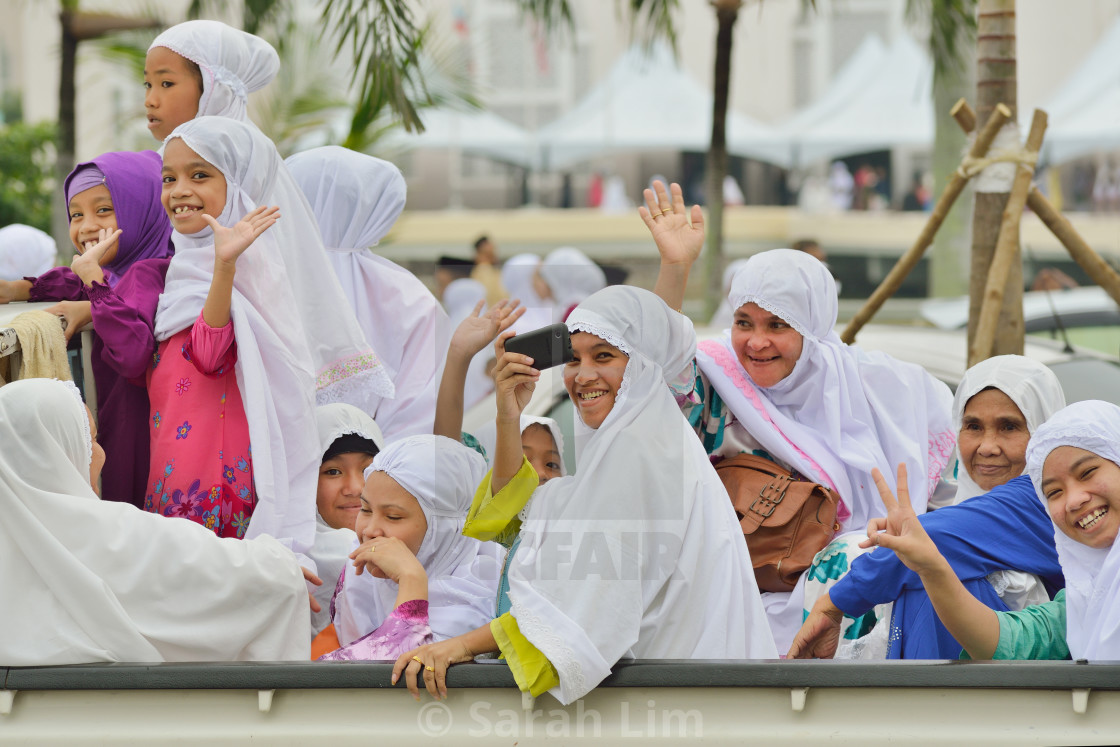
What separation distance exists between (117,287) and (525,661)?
1.65m

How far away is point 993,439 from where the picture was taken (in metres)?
3.14

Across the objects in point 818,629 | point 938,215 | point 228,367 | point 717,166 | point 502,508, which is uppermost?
point 717,166

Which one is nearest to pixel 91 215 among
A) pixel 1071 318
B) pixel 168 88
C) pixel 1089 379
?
pixel 168 88

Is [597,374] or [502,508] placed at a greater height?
[597,374]

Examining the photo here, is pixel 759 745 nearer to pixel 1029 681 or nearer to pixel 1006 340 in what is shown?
pixel 1029 681

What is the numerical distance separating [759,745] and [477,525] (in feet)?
2.45

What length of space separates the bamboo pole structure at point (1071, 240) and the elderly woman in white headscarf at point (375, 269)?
1.97 metres

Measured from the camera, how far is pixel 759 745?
2.39 m

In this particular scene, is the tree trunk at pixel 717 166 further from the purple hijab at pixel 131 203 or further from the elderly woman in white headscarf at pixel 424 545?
the elderly woman in white headscarf at pixel 424 545

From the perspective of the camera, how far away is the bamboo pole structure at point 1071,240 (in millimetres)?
4547

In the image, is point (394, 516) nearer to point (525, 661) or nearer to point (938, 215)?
point (525, 661)

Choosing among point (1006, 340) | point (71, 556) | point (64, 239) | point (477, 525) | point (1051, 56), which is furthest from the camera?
point (1051, 56)

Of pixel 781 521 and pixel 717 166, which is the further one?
pixel 717 166

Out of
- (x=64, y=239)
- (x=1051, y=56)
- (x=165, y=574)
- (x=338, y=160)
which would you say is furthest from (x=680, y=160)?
(x=165, y=574)
